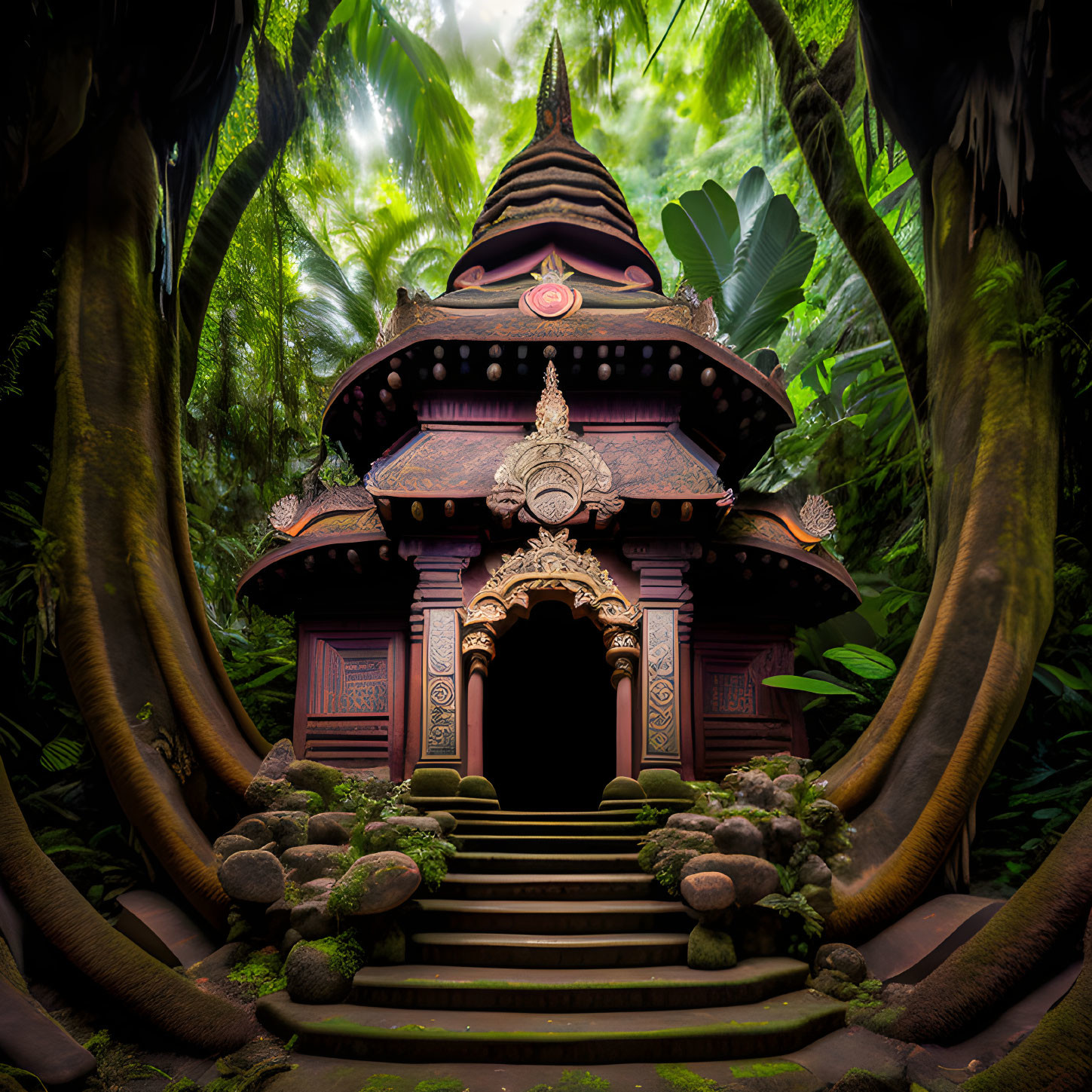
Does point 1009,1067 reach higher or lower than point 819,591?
lower

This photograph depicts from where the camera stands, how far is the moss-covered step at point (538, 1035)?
3486 millimetres

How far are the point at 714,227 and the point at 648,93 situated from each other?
12424 mm

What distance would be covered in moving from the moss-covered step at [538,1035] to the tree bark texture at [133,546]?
1.26 metres

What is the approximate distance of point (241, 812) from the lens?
5.27 meters

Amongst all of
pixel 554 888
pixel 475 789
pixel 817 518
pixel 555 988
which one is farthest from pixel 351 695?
pixel 817 518

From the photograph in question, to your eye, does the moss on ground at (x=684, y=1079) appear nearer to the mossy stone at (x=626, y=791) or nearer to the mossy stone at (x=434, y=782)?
the mossy stone at (x=626, y=791)

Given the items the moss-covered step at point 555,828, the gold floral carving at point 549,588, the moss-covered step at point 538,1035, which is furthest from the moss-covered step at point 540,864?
the gold floral carving at point 549,588

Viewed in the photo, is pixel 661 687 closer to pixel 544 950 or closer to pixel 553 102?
pixel 544 950

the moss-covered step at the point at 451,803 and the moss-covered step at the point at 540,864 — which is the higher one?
the moss-covered step at the point at 451,803

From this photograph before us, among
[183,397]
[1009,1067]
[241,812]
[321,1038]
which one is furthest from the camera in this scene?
[183,397]

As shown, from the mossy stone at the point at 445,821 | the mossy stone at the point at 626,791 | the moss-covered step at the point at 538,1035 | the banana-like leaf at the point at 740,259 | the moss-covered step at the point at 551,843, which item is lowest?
the moss-covered step at the point at 538,1035

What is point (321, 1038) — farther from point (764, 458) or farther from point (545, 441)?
point (764, 458)

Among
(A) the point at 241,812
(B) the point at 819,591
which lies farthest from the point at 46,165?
(B) the point at 819,591

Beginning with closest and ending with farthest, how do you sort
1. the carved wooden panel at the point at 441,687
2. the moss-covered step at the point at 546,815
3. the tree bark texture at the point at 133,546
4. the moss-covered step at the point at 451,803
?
the tree bark texture at the point at 133,546, the moss-covered step at the point at 451,803, the moss-covered step at the point at 546,815, the carved wooden panel at the point at 441,687
